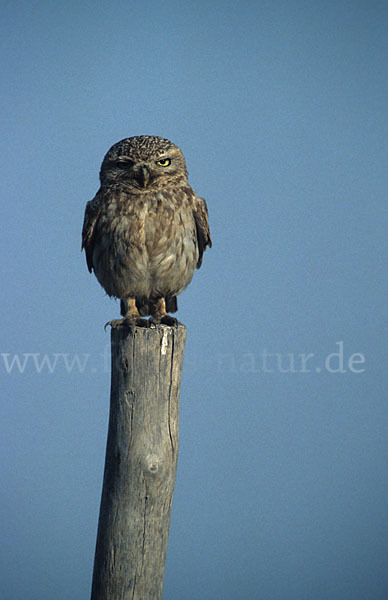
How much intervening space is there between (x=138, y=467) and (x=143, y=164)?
1360 millimetres

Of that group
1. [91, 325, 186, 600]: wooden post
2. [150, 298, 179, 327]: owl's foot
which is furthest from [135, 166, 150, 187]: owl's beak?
[91, 325, 186, 600]: wooden post

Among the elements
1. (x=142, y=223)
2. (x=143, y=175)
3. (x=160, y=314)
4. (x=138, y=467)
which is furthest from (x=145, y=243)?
(x=138, y=467)

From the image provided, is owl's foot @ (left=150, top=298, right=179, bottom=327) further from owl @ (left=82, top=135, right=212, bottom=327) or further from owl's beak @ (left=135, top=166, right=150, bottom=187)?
owl's beak @ (left=135, top=166, right=150, bottom=187)

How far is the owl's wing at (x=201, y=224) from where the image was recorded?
326 cm

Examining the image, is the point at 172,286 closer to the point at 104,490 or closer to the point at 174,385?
the point at 174,385

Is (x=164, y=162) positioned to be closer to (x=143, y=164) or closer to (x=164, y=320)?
(x=143, y=164)

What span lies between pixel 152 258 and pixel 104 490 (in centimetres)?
108

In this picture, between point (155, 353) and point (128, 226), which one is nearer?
point (155, 353)

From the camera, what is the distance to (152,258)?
123 inches

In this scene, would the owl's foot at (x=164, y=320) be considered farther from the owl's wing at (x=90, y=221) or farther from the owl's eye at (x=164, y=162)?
the owl's eye at (x=164, y=162)

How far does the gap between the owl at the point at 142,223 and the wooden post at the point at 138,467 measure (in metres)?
0.35

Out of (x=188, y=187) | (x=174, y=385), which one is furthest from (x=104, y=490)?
(x=188, y=187)

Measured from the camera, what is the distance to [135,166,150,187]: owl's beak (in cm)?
304

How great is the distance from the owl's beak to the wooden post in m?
0.77
